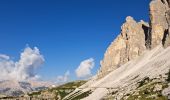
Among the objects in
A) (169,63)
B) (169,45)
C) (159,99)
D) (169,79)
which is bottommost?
Result: (159,99)

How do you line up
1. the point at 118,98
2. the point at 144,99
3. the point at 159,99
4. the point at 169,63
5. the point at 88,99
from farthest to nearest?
1. the point at 88,99
2. the point at 169,63
3. the point at 118,98
4. the point at 144,99
5. the point at 159,99

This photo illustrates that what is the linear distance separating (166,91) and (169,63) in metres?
69.4

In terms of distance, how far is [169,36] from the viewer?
199375 mm

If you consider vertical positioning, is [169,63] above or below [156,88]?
above

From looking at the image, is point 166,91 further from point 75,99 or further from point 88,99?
point 75,99

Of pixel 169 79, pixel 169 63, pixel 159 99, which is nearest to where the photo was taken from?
pixel 159 99

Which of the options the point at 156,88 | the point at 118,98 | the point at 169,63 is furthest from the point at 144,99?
the point at 169,63

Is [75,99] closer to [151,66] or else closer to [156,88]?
[151,66]

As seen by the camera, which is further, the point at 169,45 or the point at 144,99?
the point at 169,45

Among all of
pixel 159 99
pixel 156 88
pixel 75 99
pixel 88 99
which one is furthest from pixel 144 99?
pixel 75 99

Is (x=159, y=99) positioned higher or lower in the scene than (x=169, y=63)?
lower

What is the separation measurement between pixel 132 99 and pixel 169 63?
2048 inches

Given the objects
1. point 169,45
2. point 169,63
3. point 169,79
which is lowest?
point 169,79

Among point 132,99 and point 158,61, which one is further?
point 158,61
